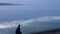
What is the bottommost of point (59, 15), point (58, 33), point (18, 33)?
point (18, 33)

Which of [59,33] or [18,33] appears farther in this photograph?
[59,33]

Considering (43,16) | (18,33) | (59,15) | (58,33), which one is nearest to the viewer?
(18,33)

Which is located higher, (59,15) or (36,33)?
(59,15)

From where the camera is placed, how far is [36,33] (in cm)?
780

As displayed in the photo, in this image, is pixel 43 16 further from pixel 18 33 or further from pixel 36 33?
pixel 18 33

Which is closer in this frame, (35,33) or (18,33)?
(18,33)

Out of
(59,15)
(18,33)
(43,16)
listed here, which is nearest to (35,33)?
(18,33)

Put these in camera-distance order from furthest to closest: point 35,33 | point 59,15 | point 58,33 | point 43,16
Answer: point 43,16
point 59,15
point 35,33
point 58,33

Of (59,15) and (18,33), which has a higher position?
(59,15)

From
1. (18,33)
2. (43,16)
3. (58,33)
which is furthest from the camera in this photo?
(43,16)

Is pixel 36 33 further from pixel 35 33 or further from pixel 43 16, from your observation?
pixel 43 16

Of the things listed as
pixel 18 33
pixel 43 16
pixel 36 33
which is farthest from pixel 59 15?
pixel 18 33

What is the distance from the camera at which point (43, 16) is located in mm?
18719

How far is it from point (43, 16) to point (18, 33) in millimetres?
14728
